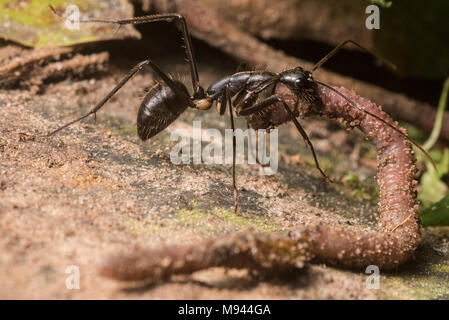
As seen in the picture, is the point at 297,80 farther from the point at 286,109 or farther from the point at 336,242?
the point at 336,242

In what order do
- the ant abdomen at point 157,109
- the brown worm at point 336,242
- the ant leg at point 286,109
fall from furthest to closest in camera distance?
the ant abdomen at point 157,109 < the ant leg at point 286,109 < the brown worm at point 336,242

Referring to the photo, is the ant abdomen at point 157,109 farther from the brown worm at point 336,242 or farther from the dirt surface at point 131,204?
the brown worm at point 336,242

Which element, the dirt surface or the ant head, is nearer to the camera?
the dirt surface

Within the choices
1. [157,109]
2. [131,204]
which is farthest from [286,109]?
[131,204]

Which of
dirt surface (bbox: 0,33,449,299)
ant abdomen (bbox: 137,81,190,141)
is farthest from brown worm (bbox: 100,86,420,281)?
ant abdomen (bbox: 137,81,190,141)

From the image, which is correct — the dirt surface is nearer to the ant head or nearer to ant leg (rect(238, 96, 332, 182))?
ant leg (rect(238, 96, 332, 182))

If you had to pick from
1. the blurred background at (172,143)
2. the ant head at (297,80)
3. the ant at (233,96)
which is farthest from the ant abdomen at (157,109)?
the ant head at (297,80)
